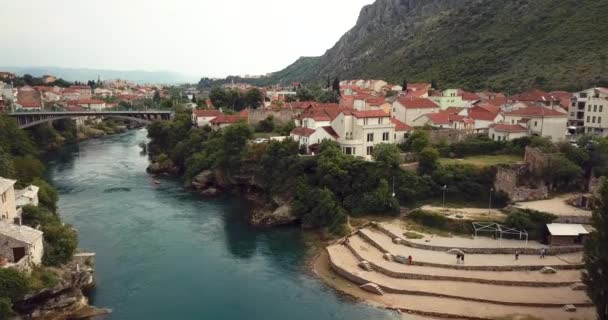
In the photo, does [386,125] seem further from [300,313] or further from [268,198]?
[300,313]

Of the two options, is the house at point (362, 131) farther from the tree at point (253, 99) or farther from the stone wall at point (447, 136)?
the tree at point (253, 99)

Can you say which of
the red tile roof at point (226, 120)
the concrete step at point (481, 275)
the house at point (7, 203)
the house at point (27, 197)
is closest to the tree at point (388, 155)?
the concrete step at point (481, 275)

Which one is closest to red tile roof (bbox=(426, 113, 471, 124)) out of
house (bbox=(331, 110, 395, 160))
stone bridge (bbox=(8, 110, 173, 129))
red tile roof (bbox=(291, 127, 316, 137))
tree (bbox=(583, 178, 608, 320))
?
house (bbox=(331, 110, 395, 160))

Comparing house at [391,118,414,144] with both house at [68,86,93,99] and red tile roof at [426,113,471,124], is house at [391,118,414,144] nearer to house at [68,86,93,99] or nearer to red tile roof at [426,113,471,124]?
red tile roof at [426,113,471,124]

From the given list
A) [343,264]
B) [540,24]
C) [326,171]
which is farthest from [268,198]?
[540,24]

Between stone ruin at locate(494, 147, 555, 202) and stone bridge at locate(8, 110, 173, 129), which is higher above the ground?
stone bridge at locate(8, 110, 173, 129)

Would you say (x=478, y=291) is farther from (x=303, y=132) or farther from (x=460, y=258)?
(x=303, y=132)

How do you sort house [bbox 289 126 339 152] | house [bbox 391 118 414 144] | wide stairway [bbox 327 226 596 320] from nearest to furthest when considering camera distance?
wide stairway [bbox 327 226 596 320], house [bbox 289 126 339 152], house [bbox 391 118 414 144]
